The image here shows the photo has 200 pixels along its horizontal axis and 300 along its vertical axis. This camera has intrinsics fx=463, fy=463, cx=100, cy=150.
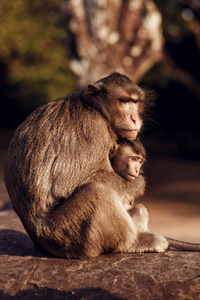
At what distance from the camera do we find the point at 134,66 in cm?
1070

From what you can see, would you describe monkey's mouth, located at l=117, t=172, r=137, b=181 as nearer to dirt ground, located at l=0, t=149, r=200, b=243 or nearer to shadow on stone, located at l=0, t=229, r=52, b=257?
shadow on stone, located at l=0, t=229, r=52, b=257

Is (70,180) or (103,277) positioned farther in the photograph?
(70,180)

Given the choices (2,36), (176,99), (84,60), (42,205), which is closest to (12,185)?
(42,205)

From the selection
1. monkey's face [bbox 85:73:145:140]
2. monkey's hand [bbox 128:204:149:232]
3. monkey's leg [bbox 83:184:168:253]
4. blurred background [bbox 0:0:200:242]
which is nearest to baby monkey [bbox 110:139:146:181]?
monkey's face [bbox 85:73:145:140]

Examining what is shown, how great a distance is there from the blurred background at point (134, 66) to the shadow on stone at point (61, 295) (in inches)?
142

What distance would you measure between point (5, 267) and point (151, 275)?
4.20 ft

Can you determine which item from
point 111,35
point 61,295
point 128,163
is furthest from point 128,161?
point 111,35

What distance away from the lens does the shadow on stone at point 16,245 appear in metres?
4.46

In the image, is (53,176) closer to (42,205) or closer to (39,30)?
(42,205)

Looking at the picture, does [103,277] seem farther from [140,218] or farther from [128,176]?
[128,176]

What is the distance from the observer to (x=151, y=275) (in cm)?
381

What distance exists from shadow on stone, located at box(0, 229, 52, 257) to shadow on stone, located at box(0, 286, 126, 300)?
0.71m

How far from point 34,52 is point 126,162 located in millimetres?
14469

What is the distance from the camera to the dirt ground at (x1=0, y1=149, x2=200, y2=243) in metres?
9.27
